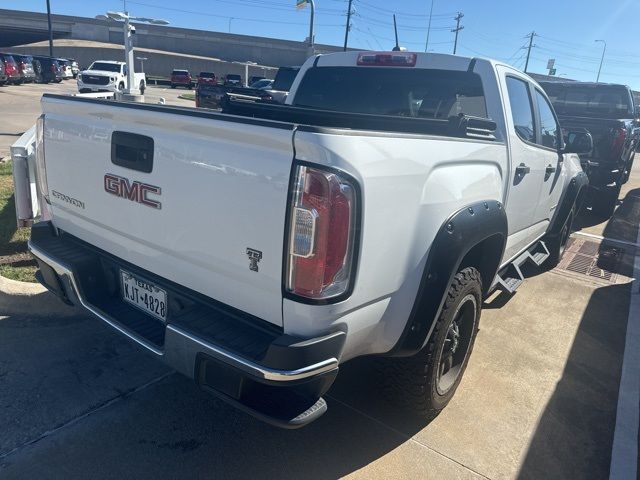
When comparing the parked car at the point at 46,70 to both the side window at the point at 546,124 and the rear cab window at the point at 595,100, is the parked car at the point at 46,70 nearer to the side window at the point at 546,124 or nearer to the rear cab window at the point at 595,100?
the rear cab window at the point at 595,100

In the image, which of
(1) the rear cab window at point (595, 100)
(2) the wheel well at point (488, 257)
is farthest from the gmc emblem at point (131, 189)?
(1) the rear cab window at point (595, 100)

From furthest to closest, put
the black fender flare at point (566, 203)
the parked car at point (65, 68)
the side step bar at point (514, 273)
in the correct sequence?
the parked car at point (65, 68), the black fender flare at point (566, 203), the side step bar at point (514, 273)

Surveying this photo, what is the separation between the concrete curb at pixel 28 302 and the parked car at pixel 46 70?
39.7m

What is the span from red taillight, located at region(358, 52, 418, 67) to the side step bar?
1.73m

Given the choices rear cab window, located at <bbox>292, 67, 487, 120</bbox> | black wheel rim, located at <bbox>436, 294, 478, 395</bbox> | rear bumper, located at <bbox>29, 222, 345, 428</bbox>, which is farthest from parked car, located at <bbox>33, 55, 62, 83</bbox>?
black wheel rim, located at <bbox>436, 294, 478, 395</bbox>

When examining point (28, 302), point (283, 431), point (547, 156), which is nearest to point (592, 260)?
point (547, 156)

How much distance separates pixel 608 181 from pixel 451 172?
7.29 m

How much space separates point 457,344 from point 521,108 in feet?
6.30

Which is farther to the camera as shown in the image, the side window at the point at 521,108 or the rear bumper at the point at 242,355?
the side window at the point at 521,108

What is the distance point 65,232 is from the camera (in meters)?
3.08

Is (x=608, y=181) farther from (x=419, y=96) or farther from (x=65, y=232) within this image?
(x=65, y=232)

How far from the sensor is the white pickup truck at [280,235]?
1.90 m

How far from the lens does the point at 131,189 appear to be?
2.46 metres

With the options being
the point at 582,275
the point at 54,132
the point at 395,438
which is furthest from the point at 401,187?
the point at 582,275
